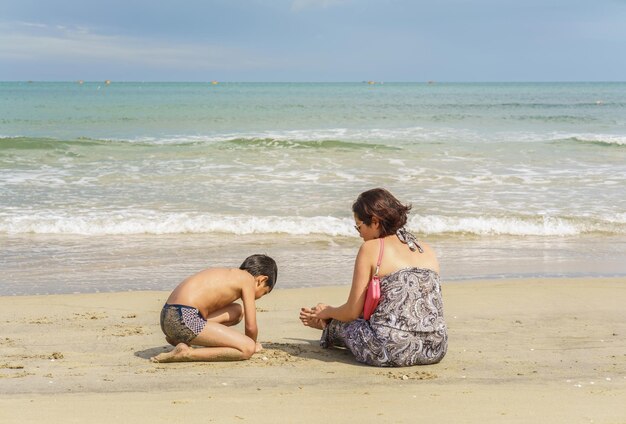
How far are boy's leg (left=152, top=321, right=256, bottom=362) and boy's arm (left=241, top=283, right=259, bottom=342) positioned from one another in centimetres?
6

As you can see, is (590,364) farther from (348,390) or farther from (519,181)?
(519,181)

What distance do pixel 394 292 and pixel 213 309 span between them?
1.28 meters

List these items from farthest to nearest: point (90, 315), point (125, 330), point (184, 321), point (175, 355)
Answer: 1. point (90, 315)
2. point (125, 330)
3. point (184, 321)
4. point (175, 355)

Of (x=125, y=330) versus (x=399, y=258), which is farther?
(x=125, y=330)

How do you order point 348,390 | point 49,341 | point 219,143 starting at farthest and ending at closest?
point 219,143
point 49,341
point 348,390

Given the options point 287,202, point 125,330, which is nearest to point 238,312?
point 125,330

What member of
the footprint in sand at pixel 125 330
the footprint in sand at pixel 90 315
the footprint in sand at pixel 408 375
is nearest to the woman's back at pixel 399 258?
the footprint in sand at pixel 408 375

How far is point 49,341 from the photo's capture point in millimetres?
5633

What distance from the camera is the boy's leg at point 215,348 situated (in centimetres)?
500

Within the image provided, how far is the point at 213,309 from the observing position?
5.30 metres

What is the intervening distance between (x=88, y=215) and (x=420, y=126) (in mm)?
22018

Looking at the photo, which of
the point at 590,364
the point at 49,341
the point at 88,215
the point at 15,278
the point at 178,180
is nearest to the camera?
the point at 590,364

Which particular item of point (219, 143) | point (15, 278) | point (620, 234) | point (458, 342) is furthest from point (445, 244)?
point (219, 143)

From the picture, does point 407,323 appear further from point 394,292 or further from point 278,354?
point 278,354
